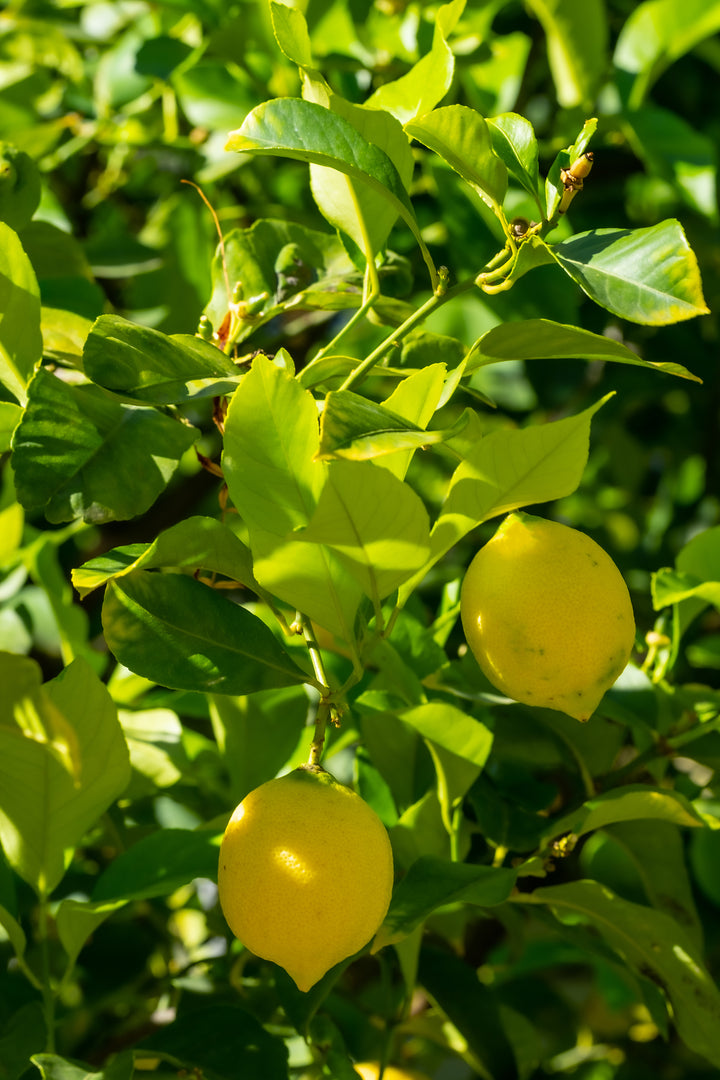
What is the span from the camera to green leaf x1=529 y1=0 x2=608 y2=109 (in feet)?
3.73

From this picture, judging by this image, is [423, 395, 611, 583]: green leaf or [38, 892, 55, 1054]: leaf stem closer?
[423, 395, 611, 583]: green leaf

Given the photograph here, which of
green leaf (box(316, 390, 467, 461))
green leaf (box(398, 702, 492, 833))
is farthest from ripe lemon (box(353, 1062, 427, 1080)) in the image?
green leaf (box(316, 390, 467, 461))

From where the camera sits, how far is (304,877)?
51 centimetres

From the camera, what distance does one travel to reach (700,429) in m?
1.67

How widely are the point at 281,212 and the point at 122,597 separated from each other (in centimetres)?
79

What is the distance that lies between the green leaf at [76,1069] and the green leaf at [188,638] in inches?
9.0

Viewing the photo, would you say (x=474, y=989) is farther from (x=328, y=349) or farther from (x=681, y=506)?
(x=681, y=506)

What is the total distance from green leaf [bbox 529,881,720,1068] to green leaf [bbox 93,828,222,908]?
230 millimetres

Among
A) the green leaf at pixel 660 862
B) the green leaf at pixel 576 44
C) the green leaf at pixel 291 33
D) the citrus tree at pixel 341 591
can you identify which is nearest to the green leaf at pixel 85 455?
the citrus tree at pixel 341 591

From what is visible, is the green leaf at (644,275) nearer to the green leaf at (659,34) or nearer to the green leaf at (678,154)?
the green leaf at (678,154)

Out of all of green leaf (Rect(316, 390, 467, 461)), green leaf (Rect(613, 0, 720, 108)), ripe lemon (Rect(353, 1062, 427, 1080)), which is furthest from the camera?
green leaf (Rect(613, 0, 720, 108))

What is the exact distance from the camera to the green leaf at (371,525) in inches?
18.4

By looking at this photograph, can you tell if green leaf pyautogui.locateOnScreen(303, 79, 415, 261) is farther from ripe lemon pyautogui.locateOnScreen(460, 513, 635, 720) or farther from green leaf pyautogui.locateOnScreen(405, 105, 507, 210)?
ripe lemon pyautogui.locateOnScreen(460, 513, 635, 720)

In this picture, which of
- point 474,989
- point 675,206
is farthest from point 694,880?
point 675,206
